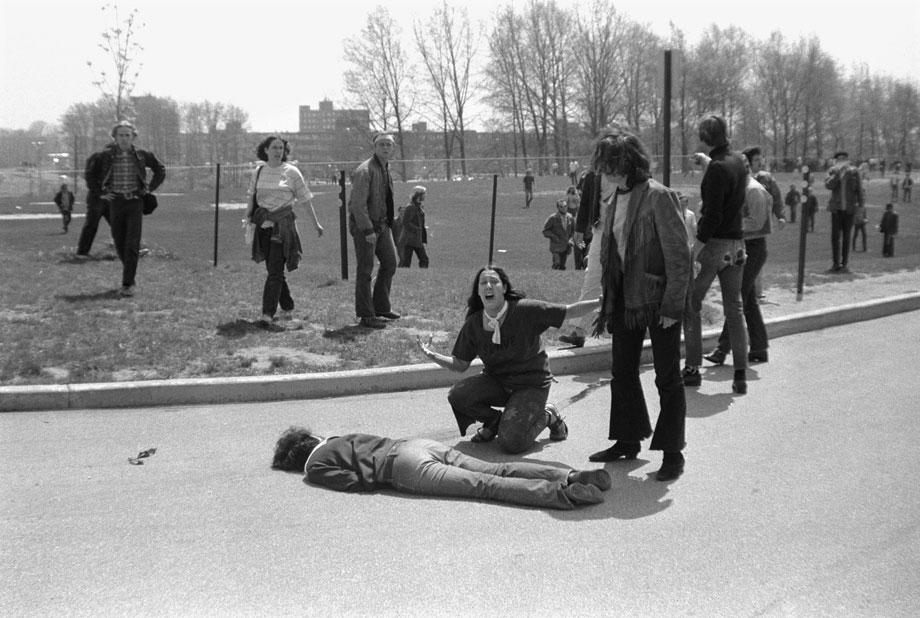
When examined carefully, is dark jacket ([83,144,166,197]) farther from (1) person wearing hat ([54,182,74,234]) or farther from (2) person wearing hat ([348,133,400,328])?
(1) person wearing hat ([54,182,74,234])

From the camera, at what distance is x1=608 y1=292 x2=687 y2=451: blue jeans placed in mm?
5410

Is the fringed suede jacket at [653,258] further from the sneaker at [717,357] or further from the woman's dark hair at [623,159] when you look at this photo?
the sneaker at [717,357]

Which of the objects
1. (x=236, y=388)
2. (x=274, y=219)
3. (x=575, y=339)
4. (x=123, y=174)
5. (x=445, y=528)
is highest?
A: (x=123, y=174)

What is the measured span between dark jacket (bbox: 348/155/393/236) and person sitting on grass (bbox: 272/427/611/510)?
Result: 167 inches

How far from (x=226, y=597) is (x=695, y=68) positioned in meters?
83.6

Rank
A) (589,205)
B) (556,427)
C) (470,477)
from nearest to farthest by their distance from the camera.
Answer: (470,477), (556,427), (589,205)

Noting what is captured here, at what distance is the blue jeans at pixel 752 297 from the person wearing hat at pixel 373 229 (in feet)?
10.9

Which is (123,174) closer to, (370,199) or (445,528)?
(370,199)

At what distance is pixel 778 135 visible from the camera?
310ft

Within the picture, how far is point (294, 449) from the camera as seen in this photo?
542 centimetres

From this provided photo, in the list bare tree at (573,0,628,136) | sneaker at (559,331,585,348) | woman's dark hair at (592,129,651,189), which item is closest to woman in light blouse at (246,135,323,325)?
sneaker at (559,331,585,348)

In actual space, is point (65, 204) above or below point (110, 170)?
above

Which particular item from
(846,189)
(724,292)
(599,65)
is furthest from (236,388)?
(599,65)

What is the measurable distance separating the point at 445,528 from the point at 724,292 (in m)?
3.91
